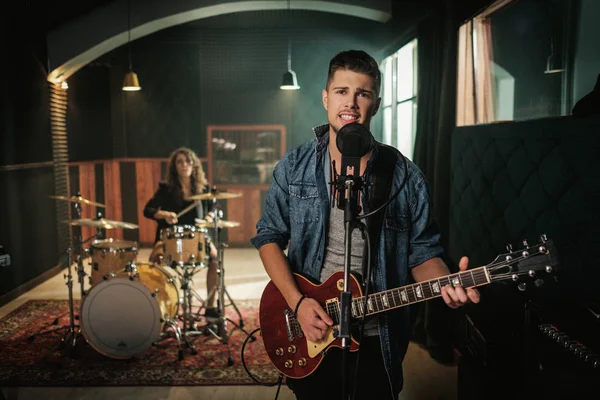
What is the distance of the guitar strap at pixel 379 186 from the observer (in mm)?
1784

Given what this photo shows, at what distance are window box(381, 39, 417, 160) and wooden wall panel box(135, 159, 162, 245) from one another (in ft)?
12.1

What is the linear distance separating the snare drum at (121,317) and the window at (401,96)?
347 centimetres

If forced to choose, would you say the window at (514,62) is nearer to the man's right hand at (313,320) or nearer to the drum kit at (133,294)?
the man's right hand at (313,320)

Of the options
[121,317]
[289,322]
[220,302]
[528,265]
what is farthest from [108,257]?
[528,265]

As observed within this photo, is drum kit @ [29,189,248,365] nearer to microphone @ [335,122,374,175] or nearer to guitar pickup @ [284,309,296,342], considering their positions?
guitar pickup @ [284,309,296,342]

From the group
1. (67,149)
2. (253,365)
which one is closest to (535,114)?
(253,365)

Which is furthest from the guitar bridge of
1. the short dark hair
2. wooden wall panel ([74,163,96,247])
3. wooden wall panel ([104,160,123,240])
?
wooden wall panel ([104,160,123,240])

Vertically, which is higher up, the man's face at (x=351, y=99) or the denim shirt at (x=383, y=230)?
the man's face at (x=351, y=99)

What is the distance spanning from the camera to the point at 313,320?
1.73m

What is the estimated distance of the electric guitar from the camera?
1463 millimetres

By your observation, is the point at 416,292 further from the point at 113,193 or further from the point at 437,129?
the point at 113,193

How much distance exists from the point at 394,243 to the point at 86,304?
270 cm

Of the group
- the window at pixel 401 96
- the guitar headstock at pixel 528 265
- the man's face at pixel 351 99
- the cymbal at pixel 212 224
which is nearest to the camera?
the guitar headstock at pixel 528 265

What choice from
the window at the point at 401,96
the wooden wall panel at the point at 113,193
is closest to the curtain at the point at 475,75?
the window at the point at 401,96
